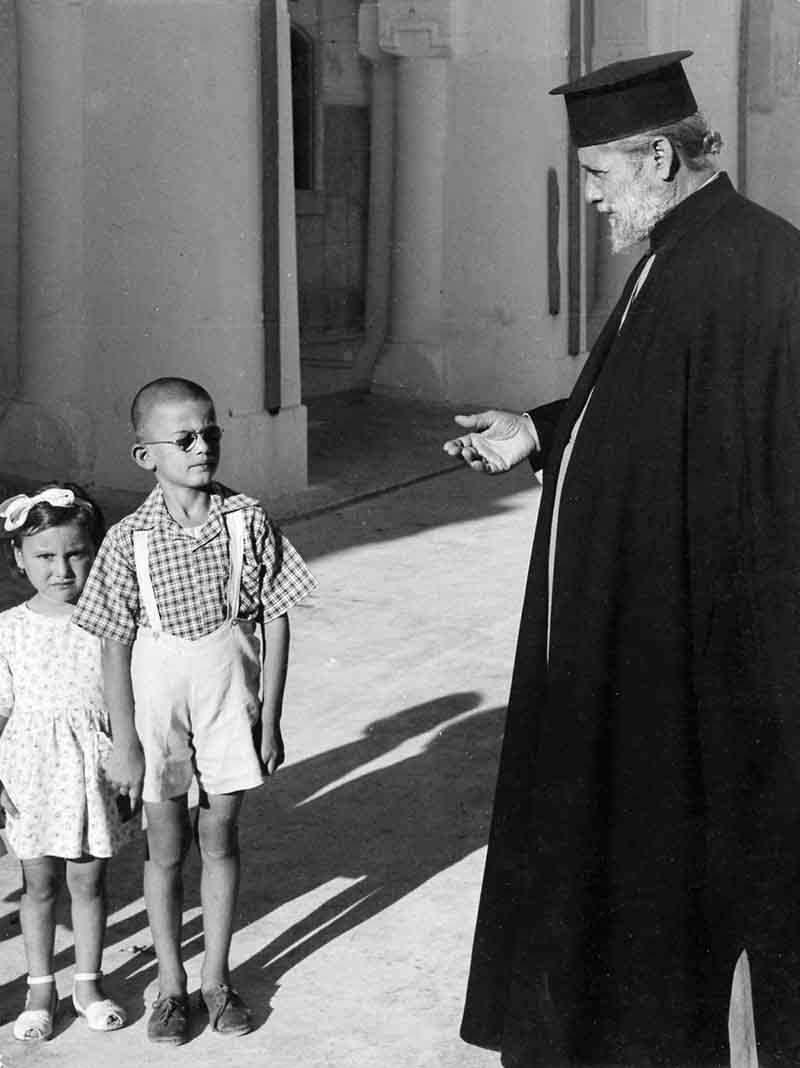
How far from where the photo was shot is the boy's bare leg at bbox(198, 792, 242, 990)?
387 cm

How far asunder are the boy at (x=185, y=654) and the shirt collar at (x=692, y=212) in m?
0.94

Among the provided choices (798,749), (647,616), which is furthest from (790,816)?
(647,616)

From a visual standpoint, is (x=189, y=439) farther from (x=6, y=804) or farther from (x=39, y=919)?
(x=39, y=919)

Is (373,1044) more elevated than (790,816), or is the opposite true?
(790,816)

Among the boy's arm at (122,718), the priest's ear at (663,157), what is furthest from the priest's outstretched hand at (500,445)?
the boy's arm at (122,718)

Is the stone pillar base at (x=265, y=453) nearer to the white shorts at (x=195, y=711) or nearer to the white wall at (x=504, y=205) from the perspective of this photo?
the white wall at (x=504, y=205)

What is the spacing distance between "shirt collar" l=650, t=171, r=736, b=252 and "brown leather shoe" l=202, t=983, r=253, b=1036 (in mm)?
1737

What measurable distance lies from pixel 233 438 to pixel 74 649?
5510 mm

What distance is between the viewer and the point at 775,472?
3318 millimetres

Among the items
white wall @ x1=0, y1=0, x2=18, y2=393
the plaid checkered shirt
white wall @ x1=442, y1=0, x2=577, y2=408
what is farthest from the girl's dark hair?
white wall @ x1=442, y1=0, x2=577, y2=408

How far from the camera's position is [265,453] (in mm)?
9609

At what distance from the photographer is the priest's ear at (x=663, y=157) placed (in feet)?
11.5

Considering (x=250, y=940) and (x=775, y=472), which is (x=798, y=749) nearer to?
(x=775, y=472)

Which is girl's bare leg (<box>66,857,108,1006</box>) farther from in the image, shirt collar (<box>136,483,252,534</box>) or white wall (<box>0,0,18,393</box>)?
white wall (<box>0,0,18,393</box>)
